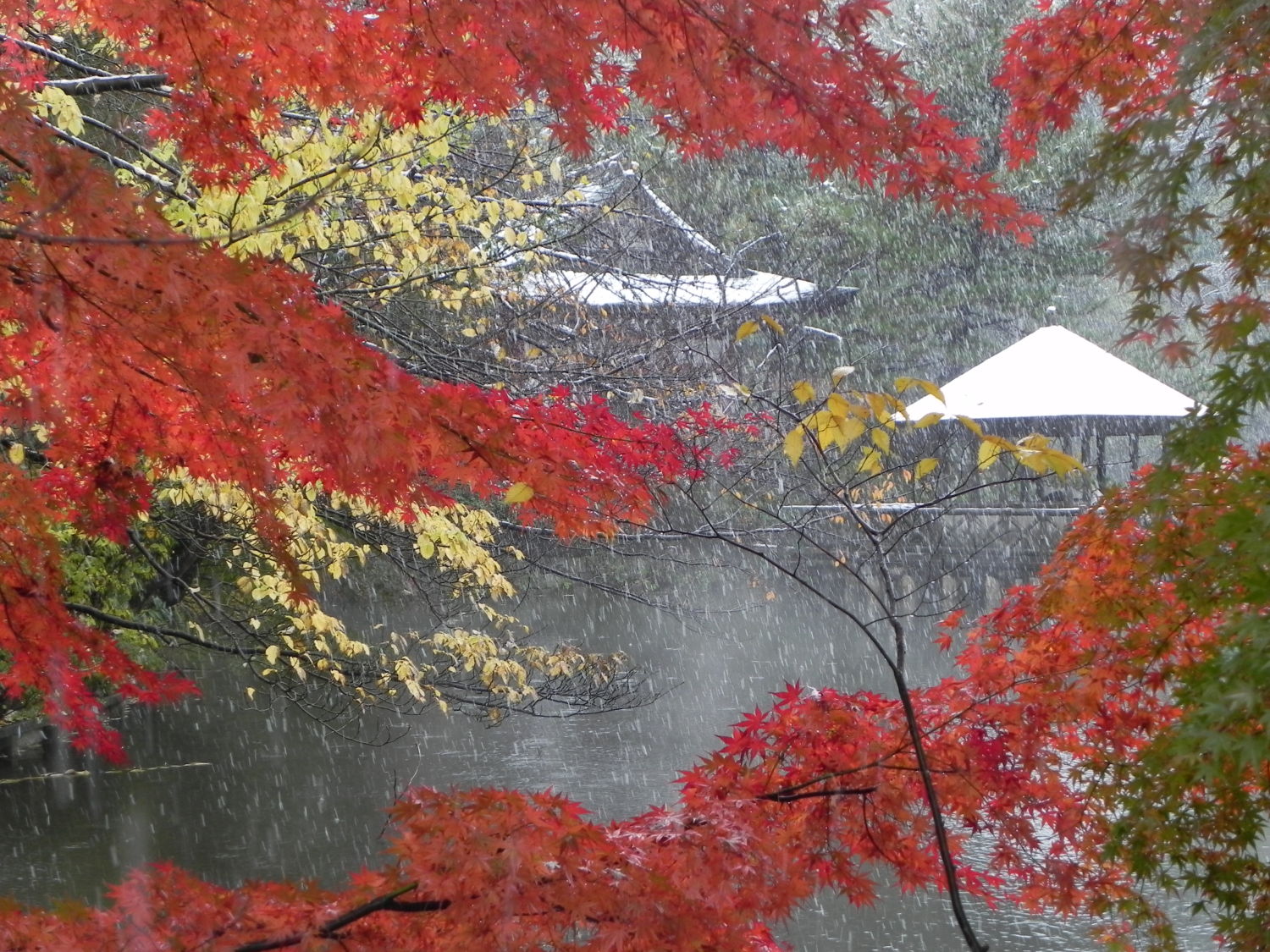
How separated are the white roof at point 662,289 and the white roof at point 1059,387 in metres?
1.76

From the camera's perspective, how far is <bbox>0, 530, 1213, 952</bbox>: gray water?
18.6 ft

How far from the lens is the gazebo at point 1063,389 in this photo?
8.62m

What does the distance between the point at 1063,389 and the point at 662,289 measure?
3.60 m

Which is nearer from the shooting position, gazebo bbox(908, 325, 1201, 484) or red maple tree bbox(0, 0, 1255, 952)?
red maple tree bbox(0, 0, 1255, 952)

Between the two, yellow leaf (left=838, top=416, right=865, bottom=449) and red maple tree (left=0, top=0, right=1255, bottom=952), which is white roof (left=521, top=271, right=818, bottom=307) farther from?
yellow leaf (left=838, top=416, right=865, bottom=449)

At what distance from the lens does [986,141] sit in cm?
1388

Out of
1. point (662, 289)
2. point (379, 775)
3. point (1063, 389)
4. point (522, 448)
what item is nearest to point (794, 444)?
point (522, 448)

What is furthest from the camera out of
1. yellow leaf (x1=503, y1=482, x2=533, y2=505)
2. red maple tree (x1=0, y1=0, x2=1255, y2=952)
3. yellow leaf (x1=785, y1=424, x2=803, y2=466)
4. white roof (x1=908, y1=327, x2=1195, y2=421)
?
white roof (x1=908, y1=327, x2=1195, y2=421)

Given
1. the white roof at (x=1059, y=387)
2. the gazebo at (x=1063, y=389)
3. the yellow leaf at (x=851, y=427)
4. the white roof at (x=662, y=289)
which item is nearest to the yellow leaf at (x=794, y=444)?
the yellow leaf at (x=851, y=427)

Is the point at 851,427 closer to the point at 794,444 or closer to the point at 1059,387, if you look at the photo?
the point at 794,444

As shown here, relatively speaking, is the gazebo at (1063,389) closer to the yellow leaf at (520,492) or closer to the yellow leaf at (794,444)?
the yellow leaf at (794,444)

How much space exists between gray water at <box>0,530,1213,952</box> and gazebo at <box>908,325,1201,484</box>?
1583 millimetres

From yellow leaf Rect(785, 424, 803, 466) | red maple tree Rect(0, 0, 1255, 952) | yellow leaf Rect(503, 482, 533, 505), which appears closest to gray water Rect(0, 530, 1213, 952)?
red maple tree Rect(0, 0, 1255, 952)

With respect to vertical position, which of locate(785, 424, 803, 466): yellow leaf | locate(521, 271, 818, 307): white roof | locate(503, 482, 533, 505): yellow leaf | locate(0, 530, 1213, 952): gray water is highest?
locate(521, 271, 818, 307): white roof
